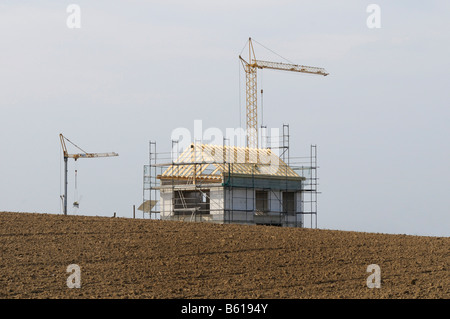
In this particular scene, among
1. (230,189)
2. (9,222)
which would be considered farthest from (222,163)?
(9,222)

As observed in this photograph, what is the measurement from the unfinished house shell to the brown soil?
18.2 meters

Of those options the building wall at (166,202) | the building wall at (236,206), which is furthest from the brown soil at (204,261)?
the building wall at (166,202)

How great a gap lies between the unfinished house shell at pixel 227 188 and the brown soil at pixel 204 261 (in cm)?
Result: 1821

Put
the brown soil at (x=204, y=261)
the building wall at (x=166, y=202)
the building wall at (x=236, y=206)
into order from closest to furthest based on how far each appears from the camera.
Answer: the brown soil at (x=204, y=261) → the building wall at (x=236, y=206) → the building wall at (x=166, y=202)

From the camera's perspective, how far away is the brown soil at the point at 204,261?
1578 cm

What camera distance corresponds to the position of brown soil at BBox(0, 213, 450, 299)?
1578 centimetres

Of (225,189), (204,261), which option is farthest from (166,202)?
(204,261)

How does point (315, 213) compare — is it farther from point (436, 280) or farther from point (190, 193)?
point (436, 280)

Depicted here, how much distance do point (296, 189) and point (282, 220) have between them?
2.33 metres

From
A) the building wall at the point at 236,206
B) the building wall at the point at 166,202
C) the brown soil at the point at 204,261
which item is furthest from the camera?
the building wall at the point at 166,202

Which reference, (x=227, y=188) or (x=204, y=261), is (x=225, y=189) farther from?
(x=204, y=261)

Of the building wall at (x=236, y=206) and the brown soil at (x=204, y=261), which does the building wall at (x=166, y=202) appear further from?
the brown soil at (x=204, y=261)

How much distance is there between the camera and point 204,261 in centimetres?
1883
